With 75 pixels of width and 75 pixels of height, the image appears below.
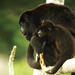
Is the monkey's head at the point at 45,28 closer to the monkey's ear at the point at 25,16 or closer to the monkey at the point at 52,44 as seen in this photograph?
the monkey at the point at 52,44

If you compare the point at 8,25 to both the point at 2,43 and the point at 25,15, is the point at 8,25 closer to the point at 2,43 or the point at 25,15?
the point at 2,43

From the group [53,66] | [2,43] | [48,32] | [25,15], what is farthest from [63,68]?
[2,43]

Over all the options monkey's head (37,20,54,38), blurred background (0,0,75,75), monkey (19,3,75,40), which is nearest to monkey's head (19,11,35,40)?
monkey (19,3,75,40)

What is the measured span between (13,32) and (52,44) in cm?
588

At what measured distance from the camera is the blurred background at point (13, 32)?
23.3 ft

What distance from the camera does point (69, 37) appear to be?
7.82 ft

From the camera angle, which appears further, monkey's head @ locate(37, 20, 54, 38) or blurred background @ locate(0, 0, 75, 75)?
blurred background @ locate(0, 0, 75, 75)

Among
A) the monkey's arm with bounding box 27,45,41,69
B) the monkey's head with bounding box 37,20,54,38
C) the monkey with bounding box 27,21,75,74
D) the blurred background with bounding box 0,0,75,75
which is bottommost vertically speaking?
the blurred background with bounding box 0,0,75,75

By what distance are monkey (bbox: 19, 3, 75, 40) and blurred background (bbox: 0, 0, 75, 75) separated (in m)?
3.69

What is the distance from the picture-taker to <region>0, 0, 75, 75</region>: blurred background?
710 cm

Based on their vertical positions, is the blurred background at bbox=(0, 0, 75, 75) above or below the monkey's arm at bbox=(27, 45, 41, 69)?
below

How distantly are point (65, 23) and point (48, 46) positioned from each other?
18 cm

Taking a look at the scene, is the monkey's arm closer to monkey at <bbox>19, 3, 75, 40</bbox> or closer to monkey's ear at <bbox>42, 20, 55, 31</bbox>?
monkey at <bbox>19, 3, 75, 40</bbox>

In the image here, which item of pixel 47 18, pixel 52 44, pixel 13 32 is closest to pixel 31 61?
pixel 52 44
